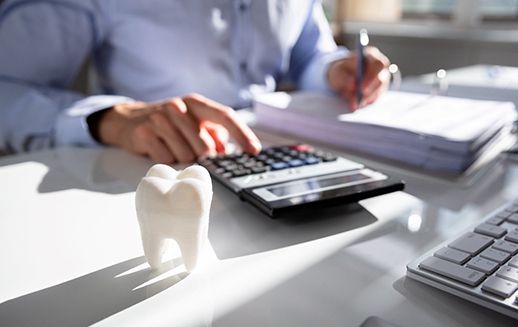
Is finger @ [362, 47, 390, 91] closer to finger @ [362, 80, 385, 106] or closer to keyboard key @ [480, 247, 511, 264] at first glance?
finger @ [362, 80, 385, 106]

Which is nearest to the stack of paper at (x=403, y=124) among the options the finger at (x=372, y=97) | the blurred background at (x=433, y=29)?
the finger at (x=372, y=97)

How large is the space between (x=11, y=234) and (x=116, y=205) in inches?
3.2

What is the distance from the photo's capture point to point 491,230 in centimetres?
33

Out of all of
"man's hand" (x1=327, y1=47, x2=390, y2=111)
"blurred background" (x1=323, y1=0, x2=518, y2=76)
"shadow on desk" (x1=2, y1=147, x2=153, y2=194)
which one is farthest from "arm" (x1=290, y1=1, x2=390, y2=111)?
"blurred background" (x1=323, y1=0, x2=518, y2=76)

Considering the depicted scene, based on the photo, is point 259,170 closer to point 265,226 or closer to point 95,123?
point 265,226

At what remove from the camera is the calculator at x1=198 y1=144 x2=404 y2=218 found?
365mm

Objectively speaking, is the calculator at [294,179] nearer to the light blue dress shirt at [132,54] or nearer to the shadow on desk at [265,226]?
the shadow on desk at [265,226]

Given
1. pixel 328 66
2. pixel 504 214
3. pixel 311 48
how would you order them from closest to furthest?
pixel 504 214, pixel 328 66, pixel 311 48

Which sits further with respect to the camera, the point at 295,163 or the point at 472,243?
the point at 295,163

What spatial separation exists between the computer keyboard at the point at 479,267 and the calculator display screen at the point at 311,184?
112 millimetres

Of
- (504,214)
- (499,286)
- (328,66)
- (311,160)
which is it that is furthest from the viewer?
(328,66)

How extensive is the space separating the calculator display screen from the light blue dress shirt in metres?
0.32

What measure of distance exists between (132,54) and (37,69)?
0.15 m

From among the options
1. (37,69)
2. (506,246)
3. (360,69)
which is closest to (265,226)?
(506,246)
